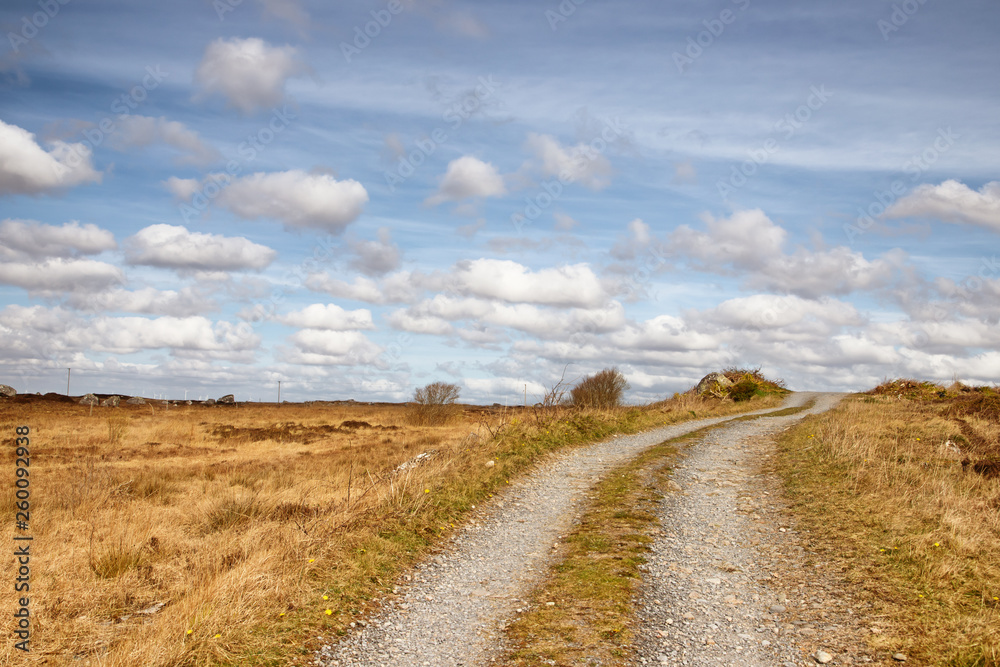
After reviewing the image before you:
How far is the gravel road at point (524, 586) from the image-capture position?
5.40 m

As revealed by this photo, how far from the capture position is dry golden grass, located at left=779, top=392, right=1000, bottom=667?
542cm

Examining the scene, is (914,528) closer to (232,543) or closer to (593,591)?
(593,591)

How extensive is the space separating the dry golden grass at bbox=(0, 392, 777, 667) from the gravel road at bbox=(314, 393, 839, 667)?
42 cm

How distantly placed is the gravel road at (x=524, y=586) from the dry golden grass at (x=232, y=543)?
42cm

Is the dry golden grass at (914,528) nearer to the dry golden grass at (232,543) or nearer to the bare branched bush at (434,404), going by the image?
the dry golden grass at (232,543)

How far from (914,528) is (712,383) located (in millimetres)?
35758

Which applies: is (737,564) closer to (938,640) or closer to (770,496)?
(938,640)

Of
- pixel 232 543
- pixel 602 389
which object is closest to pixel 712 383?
pixel 602 389

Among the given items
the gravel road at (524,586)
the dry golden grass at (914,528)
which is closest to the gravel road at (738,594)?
the gravel road at (524,586)

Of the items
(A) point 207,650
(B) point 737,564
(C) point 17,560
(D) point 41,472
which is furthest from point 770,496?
(D) point 41,472

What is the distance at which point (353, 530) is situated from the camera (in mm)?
8125

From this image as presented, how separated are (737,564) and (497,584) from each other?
309 centimetres

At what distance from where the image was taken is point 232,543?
9.09 meters

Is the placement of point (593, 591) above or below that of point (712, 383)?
below
